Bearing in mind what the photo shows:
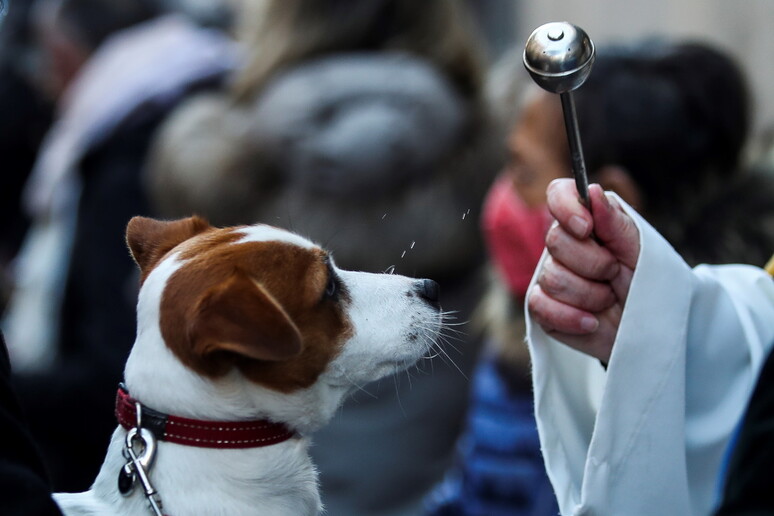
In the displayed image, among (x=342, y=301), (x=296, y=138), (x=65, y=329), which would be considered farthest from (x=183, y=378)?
(x=65, y=329)

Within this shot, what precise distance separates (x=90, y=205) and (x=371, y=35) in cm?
125

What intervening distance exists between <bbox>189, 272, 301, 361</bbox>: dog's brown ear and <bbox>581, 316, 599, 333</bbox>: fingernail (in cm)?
53

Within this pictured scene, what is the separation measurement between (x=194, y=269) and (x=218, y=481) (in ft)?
1.09

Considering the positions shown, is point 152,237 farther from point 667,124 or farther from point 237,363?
point 667,124

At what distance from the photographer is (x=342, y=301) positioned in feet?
5.50

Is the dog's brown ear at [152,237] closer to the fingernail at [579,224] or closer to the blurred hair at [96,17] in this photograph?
the fingernail at [579,224]

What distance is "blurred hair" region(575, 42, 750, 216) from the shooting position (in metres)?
2.44

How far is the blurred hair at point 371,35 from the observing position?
3168 millimetres

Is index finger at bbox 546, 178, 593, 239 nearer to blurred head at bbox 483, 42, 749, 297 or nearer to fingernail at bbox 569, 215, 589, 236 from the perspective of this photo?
fingernail at bbox 569, 215, 589, 236

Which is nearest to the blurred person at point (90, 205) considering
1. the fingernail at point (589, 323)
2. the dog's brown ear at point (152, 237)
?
the dog's brown ear at point (152, 237)

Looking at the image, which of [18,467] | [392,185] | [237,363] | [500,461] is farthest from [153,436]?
[392,185]

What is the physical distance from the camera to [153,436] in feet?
4.63

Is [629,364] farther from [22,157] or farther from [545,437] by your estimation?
[22,157]

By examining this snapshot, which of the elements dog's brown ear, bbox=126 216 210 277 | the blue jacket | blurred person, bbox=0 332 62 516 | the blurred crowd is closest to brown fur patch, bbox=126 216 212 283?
dog's brown ear, bbox=126 216 210 277
